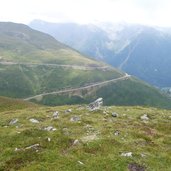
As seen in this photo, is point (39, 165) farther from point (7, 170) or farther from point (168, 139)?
point (168, 139)

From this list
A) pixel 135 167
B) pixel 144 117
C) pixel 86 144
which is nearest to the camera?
pixel 135 167

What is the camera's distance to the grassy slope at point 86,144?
31812 millimetres

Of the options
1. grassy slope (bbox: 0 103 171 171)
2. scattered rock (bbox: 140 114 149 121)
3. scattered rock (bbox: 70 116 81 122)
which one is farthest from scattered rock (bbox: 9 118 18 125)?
scattered rock (bbox: 140 114 149 121)

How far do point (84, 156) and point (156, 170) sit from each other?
6.40 m

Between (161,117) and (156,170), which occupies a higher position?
(156,170)

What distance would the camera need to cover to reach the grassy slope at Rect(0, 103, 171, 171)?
1252 inches

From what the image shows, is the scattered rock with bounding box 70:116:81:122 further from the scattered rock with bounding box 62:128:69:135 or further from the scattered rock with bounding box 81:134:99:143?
the scattered rock with bounding box 81:134:99:143

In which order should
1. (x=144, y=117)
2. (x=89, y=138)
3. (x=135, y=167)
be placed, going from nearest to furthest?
(x=135, y=167)
(x=89, y=138)
(x=144, y=117)

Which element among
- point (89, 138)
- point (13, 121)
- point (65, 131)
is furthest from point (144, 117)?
point (13, 121)

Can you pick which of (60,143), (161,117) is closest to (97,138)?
(60,143)

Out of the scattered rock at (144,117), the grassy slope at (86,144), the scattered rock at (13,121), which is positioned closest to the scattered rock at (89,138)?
the grassy slope at (86,144)

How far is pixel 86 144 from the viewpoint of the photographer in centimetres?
3622

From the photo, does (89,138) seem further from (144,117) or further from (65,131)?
(144,117)

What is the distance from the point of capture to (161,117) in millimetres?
55250
